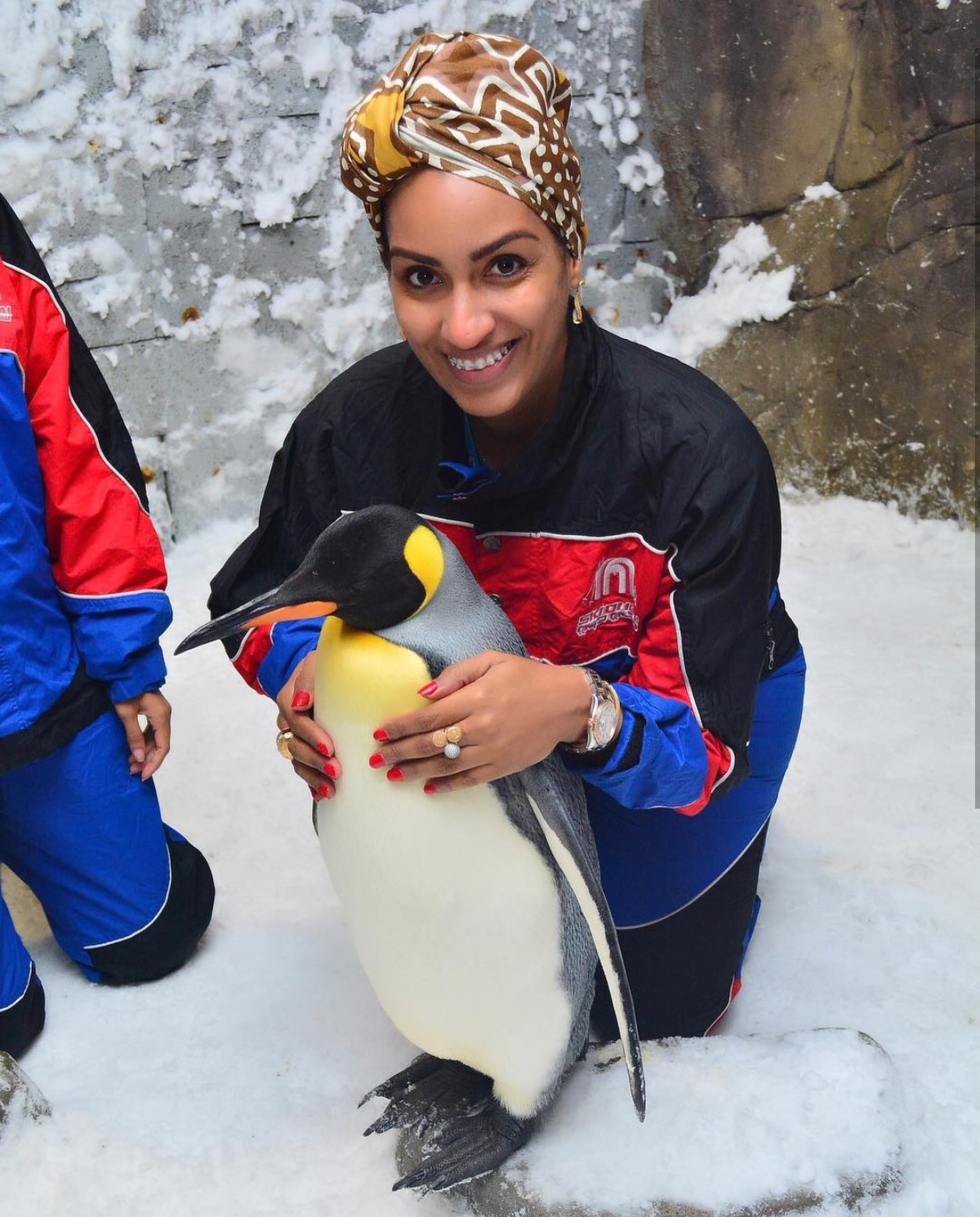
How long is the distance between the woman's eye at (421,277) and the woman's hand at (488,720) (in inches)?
13.2

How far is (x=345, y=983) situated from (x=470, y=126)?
1059 mm

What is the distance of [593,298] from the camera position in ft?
9.52

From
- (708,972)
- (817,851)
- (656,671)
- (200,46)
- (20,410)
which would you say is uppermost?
(200,46)

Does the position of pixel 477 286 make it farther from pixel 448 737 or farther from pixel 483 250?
pixel 448 737

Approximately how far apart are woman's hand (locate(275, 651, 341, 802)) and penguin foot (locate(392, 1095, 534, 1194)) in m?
0.38

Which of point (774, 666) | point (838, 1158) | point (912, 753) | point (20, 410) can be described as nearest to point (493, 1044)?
point (838, 1158)

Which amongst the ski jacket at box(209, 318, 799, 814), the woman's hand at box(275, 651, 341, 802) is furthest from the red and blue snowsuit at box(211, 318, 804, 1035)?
the woman's hand at box(275, 651, 341, 802)

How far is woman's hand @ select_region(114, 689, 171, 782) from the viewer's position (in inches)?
62.0

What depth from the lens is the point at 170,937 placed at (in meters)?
1.65

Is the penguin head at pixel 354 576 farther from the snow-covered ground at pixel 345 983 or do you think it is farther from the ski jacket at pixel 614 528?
the snow-covered ground at pixel 345 983

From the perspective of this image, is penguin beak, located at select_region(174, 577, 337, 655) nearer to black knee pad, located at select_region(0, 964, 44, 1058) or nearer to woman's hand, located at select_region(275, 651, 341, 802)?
woman's hand, located at select_region(275, 651, 341, 802)

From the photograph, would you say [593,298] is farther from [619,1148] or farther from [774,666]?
[619,1148]

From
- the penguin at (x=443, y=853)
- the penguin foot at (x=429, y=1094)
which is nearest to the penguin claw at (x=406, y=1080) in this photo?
the penguin foot at (x=429, y=1094)

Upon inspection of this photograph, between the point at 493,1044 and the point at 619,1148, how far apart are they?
0.17 meters
